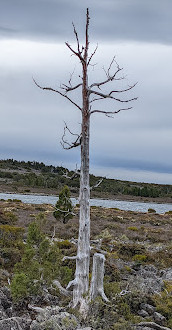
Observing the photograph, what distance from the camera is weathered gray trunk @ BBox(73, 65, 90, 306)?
905 centimetres

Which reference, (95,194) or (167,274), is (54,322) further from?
(95,194)

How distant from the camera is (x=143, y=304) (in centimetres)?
1045

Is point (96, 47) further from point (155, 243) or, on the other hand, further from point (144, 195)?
point (144, 195)

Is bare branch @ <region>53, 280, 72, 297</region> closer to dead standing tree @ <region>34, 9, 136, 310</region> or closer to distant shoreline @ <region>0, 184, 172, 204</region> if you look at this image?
dead standing tree @ <region>34, 9, 136, 310</region>

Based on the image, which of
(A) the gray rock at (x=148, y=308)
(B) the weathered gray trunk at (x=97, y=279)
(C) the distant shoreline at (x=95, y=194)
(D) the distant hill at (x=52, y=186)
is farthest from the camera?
(D) the distant hill at (x=52, y=186)

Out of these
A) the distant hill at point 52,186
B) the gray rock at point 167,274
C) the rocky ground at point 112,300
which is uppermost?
the distant hill at point 52,186

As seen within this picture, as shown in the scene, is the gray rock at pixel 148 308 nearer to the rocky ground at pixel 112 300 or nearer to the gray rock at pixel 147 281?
the rocky ground at pixel 112 300

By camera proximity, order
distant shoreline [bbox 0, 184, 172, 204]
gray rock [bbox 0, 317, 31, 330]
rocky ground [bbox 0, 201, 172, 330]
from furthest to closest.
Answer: distant shoreline [bbox 0, 184, 172, 204]
rocky ground [bbox 0, 201, 172, 330]
gray rock [bbox 0, 317, 31, 330]

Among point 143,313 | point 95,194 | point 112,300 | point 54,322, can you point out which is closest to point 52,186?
point 95,194

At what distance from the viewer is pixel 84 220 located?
925 centimetres

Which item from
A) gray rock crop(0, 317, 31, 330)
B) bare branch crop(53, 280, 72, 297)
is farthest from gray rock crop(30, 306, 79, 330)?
bare branch crop(53, 280, 72, 297)

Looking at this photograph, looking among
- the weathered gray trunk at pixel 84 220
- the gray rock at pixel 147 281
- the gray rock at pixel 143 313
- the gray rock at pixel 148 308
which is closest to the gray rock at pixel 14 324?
the weathered gray trunk at pixel 84 220

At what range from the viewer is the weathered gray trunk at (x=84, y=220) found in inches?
356

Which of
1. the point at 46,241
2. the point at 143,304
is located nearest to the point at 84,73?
the point at 46,241
